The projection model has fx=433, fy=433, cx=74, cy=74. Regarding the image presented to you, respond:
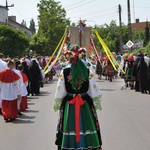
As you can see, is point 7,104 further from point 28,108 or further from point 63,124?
point 63,124

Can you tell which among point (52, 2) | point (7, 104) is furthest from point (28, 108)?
point (52, 2)

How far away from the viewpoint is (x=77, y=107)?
7.18 meters

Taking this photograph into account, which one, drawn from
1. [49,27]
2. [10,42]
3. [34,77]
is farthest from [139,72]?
[49,27]

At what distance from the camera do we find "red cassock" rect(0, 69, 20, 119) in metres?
12.0

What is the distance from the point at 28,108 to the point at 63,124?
757 centimetres

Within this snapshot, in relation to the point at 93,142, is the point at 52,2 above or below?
above

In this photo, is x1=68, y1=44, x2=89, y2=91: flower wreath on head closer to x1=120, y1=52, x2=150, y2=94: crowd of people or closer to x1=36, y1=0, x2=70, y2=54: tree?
x1=120, y1=52, x2=150, y2=94: crowd of people

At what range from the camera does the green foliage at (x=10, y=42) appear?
43.6 metres

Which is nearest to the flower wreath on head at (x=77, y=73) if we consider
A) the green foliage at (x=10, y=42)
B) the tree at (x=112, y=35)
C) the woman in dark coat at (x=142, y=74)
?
the woman in dark coat at (x=142, y=74)

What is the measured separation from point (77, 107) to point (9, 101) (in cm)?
533

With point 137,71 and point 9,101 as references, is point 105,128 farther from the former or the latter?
point 137,71

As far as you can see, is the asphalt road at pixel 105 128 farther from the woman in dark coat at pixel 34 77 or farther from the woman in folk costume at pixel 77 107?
the woman in dark coat at pixel 34 77

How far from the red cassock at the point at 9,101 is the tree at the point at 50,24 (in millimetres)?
56873

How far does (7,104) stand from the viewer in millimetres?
12188
